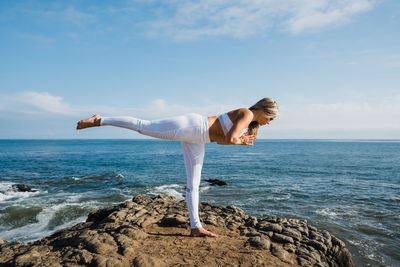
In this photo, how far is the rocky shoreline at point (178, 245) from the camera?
4.28 m

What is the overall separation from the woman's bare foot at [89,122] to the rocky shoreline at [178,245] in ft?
6.82

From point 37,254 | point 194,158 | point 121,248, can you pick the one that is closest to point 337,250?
point 194,158

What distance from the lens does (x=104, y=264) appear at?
13.4 ft

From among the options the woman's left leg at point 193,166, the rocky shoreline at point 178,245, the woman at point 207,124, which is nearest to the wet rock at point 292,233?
the rocky shoreline at point 178,245

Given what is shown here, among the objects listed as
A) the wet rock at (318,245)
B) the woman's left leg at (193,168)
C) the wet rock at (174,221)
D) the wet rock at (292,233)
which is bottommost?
the wet rock at (318,245)

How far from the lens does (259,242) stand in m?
5.12

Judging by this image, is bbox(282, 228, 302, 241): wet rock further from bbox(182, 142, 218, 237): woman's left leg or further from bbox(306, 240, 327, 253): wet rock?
bbox(182, 142, 218, 237): woman's left leg

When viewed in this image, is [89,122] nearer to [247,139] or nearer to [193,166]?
[193,166]

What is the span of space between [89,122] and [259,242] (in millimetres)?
3897

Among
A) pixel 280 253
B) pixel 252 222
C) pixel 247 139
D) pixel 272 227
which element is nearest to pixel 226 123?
pixel 247 139

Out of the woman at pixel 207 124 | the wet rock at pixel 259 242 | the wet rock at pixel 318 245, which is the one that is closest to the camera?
the woman at pixel 207 124

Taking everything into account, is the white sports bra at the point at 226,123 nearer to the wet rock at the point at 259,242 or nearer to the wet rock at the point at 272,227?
the wet rock at the point at 259,242

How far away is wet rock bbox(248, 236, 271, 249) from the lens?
5.03 meters

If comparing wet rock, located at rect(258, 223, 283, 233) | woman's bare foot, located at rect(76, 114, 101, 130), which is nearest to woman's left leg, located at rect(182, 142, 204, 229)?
woman's bare foot, located at rect(76, 114, 101, 130)
